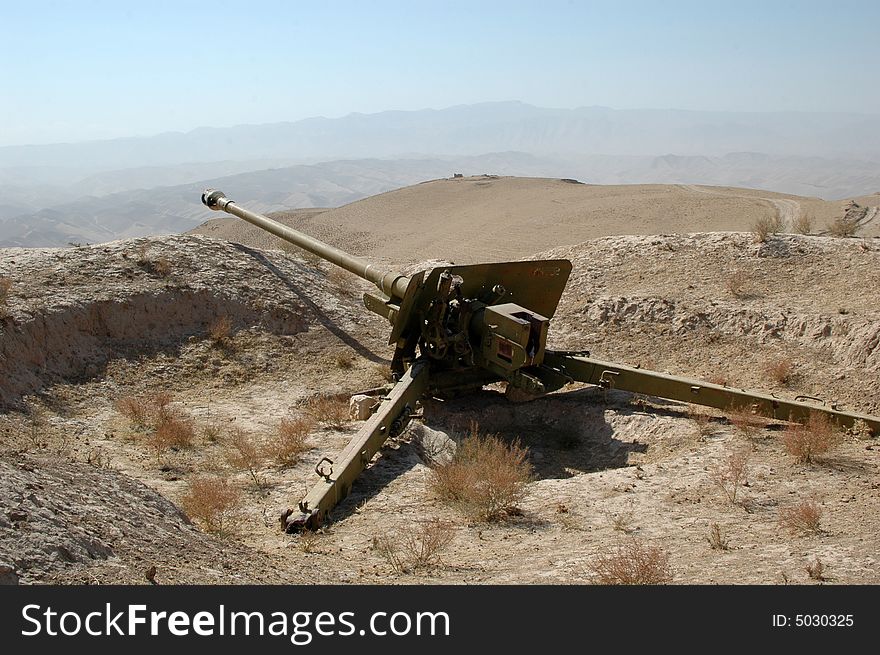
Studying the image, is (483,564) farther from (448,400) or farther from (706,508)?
(448,400)

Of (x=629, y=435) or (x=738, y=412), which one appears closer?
(x=738, y=412)

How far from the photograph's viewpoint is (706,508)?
6.65 m

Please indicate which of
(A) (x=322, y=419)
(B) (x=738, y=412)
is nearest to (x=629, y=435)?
(B) (x=738, y=412)

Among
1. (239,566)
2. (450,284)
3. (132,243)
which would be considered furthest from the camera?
(132,243)

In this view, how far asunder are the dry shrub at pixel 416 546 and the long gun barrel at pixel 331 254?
4.06 meters

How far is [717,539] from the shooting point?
221 inches

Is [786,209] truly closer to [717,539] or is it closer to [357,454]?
[357,454]

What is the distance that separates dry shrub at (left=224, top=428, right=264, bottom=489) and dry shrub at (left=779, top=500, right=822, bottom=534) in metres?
5.09

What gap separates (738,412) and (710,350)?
10.4 feet

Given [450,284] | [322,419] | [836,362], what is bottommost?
[322,419]

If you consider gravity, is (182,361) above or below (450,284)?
below

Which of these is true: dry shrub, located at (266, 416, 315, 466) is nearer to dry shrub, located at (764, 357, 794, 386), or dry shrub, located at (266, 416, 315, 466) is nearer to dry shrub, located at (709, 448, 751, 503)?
dry shrub, located at (709, 448, 751, 503)

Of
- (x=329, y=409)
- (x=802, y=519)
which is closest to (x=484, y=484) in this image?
(x=802, y=519)

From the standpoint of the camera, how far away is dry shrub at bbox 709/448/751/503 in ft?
22.5
